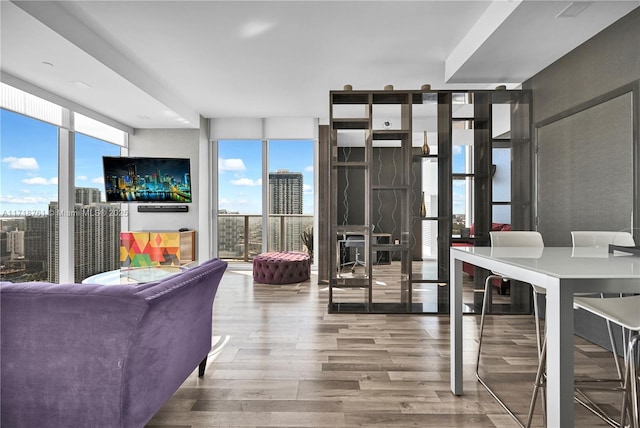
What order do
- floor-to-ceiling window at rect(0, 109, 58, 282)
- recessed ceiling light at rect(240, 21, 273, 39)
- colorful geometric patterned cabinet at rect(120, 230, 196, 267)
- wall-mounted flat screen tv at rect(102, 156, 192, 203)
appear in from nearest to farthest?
recessed ceiling light at rect(240, 21, 273, 39) → floor-to-ceiling window at rect(0, 109, 58, 282) → wall-mounted flat screen tv at rect(102, 156, 192, 203) → colorful geometric patterned cabinet at rect(120, 230, 196, 267)

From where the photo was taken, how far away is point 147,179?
5461mm

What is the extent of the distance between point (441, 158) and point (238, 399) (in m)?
3.08

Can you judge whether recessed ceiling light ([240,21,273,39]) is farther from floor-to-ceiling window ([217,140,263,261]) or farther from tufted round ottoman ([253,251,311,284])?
floor-to-ceiling window ([217,140,263,261])

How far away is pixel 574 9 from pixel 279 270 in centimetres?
423

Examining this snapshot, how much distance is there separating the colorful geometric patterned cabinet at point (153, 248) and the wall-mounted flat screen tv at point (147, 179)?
60 centimetres

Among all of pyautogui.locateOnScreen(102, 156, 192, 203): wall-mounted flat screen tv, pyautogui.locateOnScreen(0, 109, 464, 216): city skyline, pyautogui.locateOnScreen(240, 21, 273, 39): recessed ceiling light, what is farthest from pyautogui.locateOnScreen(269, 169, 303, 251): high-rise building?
pyautogui.locateOnScreen(240, 21, 273, 39): recessed ceiling light

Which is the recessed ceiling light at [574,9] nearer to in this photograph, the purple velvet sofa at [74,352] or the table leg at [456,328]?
the table leg at [456,328]

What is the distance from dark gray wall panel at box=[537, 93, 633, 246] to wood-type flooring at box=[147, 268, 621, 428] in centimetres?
101

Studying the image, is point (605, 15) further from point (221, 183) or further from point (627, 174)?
point (221, 183)

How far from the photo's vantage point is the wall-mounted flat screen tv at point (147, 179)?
526cm

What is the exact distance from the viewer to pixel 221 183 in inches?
257

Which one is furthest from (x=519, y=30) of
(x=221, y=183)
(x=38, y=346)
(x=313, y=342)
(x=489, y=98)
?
(x=221, y=183)

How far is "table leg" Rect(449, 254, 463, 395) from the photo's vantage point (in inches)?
78.8

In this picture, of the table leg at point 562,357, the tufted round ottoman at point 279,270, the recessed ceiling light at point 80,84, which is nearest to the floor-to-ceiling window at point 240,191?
the tufted round ottoman at point 279,270
